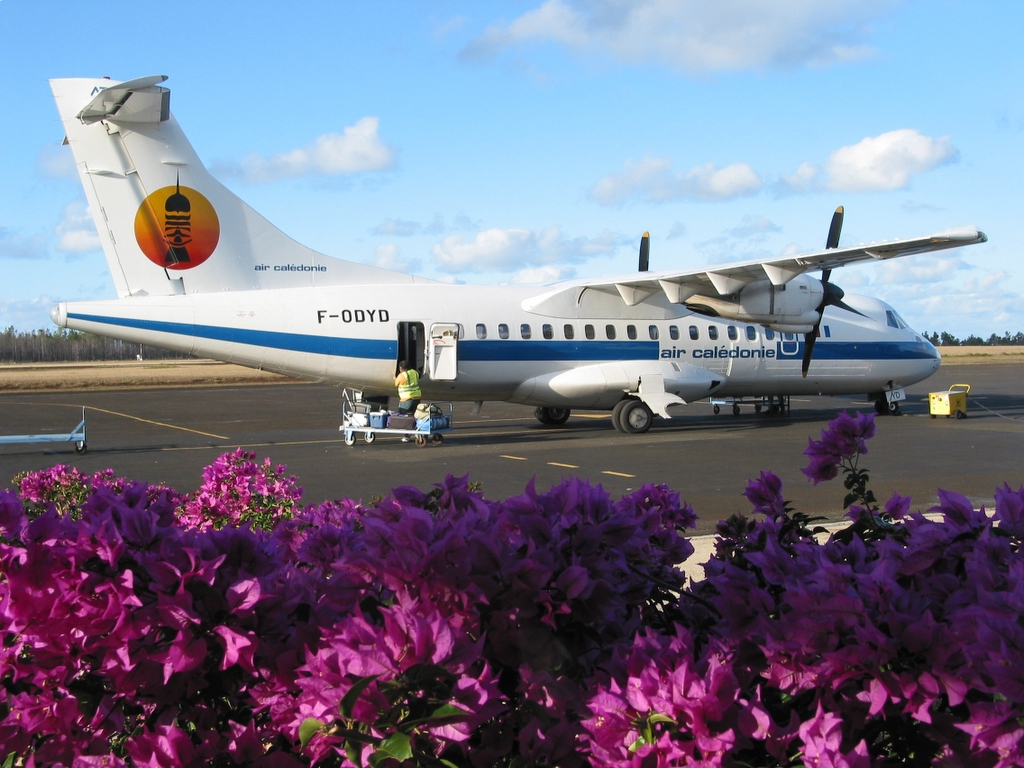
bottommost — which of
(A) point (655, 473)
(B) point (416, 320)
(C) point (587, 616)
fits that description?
(A) point (655, 473)

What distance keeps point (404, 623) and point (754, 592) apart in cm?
89

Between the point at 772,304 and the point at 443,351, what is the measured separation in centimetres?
766

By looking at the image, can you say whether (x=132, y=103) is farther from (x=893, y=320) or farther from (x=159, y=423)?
(x=893, y=320)

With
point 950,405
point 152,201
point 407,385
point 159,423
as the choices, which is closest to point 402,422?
point 407,385

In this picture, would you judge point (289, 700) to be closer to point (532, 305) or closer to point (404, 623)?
point (404, 623)

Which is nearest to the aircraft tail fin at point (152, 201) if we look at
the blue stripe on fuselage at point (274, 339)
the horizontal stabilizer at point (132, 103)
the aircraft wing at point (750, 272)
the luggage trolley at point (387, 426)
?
the horizontal stabilizer at point (132, 103)

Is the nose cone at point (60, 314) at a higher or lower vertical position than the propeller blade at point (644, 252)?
lower

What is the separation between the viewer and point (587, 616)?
6.95 ft

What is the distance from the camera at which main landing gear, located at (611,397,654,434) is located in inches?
818

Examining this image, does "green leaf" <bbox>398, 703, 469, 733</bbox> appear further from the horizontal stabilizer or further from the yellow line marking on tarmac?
the yellow line marking on tarmac

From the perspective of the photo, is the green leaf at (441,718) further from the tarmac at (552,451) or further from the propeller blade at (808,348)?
the propeller blade at (808,348)

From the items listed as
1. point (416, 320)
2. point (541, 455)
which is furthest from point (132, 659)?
point (416, 320)

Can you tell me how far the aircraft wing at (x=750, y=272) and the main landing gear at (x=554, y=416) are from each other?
11.4 feet

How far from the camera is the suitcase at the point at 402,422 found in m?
19.5
